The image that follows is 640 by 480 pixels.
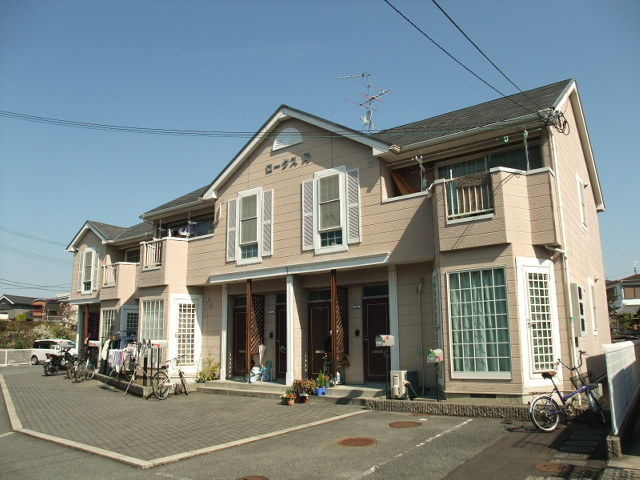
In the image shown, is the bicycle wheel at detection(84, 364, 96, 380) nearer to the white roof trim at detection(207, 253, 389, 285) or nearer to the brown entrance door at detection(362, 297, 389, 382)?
the white roof trim at detection(207, 253, 389, 285)

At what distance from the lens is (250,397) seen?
1511 centimetres

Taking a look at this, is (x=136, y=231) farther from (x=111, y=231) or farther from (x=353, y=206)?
(x=353, y=206)

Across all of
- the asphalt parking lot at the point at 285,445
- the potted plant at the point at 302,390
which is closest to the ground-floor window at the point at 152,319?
the asphalt parking lot at the point at 285,445

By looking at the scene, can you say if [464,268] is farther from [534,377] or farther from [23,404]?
[23,404]

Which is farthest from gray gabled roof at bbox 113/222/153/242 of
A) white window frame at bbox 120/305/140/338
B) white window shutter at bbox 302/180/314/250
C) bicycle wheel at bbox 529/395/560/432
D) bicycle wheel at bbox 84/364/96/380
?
bicycle wheel at bbox 529/395/560/432

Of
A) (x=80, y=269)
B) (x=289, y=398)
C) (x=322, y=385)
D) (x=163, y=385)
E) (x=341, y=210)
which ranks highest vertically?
(x=341, y=210)

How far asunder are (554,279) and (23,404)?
14895 mm

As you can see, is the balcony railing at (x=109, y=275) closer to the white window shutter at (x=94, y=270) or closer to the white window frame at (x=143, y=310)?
the white window shutter at (x=94, y=270)

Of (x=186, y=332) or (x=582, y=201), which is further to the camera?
(x=186, y=332)

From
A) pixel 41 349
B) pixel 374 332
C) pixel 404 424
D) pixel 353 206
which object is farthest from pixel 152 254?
pixel 41 349

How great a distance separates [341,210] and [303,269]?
2125mm

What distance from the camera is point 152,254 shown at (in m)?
19.3

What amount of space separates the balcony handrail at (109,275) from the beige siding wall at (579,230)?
18088mm

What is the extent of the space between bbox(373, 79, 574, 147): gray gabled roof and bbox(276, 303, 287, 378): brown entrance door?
657 cm
